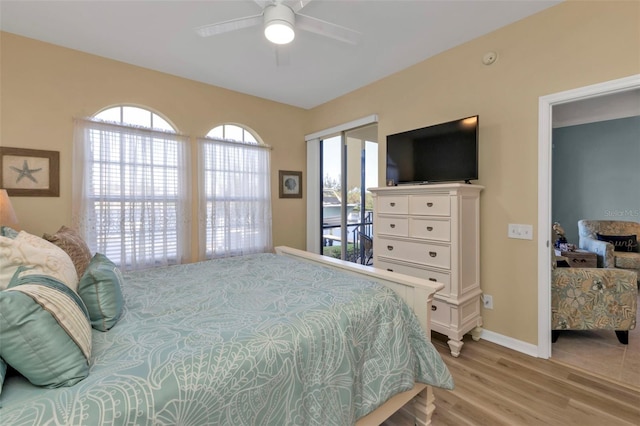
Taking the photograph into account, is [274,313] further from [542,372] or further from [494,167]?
[494,167]

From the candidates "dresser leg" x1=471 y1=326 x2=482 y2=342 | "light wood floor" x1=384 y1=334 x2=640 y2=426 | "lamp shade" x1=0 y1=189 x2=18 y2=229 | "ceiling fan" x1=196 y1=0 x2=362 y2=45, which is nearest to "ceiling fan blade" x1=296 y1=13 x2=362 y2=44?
"ceiling fan" x1=196 y1=0 x2=362 y2=45

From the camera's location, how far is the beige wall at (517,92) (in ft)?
6.67

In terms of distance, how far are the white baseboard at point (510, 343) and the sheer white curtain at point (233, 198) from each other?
2.73m

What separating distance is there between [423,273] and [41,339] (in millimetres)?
2497

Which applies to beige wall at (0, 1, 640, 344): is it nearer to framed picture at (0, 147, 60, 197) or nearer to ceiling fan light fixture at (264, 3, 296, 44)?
framed picture at (0, 147, 60, 197)

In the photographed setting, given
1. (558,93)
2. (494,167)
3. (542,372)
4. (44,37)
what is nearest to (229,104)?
(44,37)

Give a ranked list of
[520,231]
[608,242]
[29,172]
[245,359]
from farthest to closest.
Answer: [608,242], [29,172], [520,231], [245,359]

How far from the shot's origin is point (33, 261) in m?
1.23

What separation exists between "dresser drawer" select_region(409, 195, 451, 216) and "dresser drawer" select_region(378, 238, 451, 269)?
0.94 ft

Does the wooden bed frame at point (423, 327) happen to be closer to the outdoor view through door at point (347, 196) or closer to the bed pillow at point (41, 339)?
the bed pillow at point (41, 339)

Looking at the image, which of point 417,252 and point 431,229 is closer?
point 431,229

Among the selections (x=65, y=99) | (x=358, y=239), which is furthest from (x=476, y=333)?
(x=65, y=99)

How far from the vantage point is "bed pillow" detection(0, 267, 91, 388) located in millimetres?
806

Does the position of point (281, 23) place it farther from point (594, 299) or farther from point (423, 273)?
point (594, 299)
